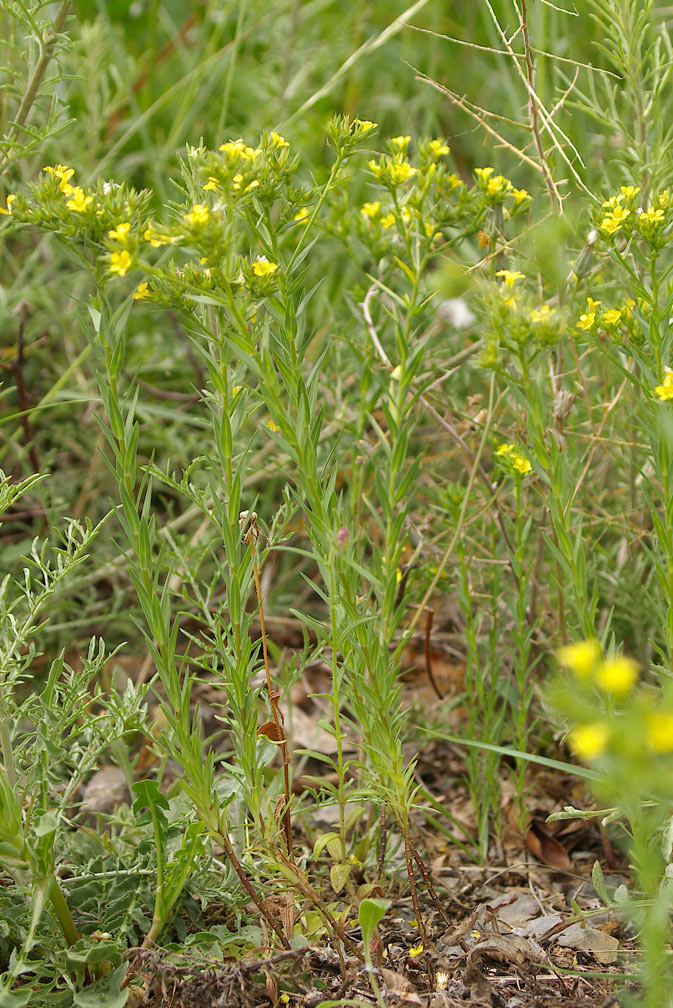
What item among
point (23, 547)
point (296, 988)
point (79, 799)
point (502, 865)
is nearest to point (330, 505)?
point (296, 988)

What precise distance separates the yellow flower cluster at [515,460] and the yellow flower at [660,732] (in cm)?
83

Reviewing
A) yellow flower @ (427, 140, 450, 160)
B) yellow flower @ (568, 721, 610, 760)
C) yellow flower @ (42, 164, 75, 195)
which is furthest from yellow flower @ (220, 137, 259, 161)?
yellow flower @ (568, 721, 610, 760)

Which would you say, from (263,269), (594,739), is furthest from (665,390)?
(594,739)

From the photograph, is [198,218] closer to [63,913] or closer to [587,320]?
[587,320]

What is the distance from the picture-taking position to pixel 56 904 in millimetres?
1334

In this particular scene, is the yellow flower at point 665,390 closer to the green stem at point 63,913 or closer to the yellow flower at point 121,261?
the yellow flower at point 121,261

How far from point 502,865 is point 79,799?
36.8 inches

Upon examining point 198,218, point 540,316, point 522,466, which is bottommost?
point 522,466

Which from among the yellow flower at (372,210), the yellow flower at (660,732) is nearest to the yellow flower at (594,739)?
the yellow flower at (660,732)

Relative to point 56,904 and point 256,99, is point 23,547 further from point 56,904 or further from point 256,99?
point 256,99

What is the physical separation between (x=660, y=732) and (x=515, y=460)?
0.88 meters

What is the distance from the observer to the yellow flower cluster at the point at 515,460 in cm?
154

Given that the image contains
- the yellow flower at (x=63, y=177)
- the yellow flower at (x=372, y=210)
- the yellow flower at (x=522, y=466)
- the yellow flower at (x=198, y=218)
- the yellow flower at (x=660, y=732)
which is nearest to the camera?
the yellow flower at (x=660, y=732)

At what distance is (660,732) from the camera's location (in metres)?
0.72
